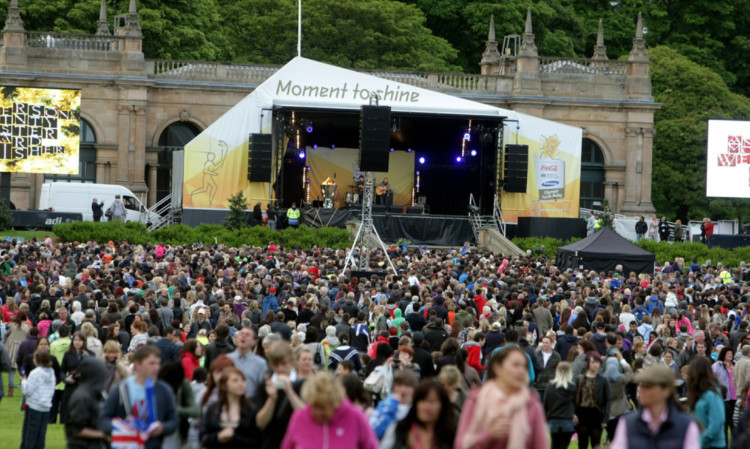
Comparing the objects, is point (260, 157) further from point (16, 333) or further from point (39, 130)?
point (16, 333)

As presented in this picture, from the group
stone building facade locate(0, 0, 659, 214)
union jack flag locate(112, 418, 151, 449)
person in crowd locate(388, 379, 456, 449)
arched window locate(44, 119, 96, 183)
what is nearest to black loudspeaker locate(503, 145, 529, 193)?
stone building facade locate(0, 0, 659, 214)

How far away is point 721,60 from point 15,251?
41.9 meters

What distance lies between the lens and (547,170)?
43.2m

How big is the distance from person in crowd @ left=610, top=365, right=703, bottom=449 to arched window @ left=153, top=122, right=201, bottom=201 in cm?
3979

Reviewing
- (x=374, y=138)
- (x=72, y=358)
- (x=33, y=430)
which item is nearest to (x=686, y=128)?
(x=374, y=138)

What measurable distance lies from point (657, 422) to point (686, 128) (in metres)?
46.6

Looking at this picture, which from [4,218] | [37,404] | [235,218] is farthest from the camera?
[235,218]

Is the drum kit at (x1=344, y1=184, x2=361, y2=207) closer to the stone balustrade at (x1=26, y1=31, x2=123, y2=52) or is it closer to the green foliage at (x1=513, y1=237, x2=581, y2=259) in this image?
the green foliage at (x1=513, y1=237, x2=581, y2=259)

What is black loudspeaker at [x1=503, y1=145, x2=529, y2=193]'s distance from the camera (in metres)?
41.8

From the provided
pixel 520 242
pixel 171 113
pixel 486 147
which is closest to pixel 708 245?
pixel 520 242

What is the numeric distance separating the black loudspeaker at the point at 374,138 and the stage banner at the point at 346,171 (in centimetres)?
1470

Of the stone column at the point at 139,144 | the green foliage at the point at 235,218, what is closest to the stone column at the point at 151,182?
the stone column at the point at 139,144

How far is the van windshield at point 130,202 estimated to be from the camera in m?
41.9

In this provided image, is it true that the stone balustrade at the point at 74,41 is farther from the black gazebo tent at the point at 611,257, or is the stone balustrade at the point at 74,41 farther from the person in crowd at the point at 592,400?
the person in crowd at the point at 592,400
